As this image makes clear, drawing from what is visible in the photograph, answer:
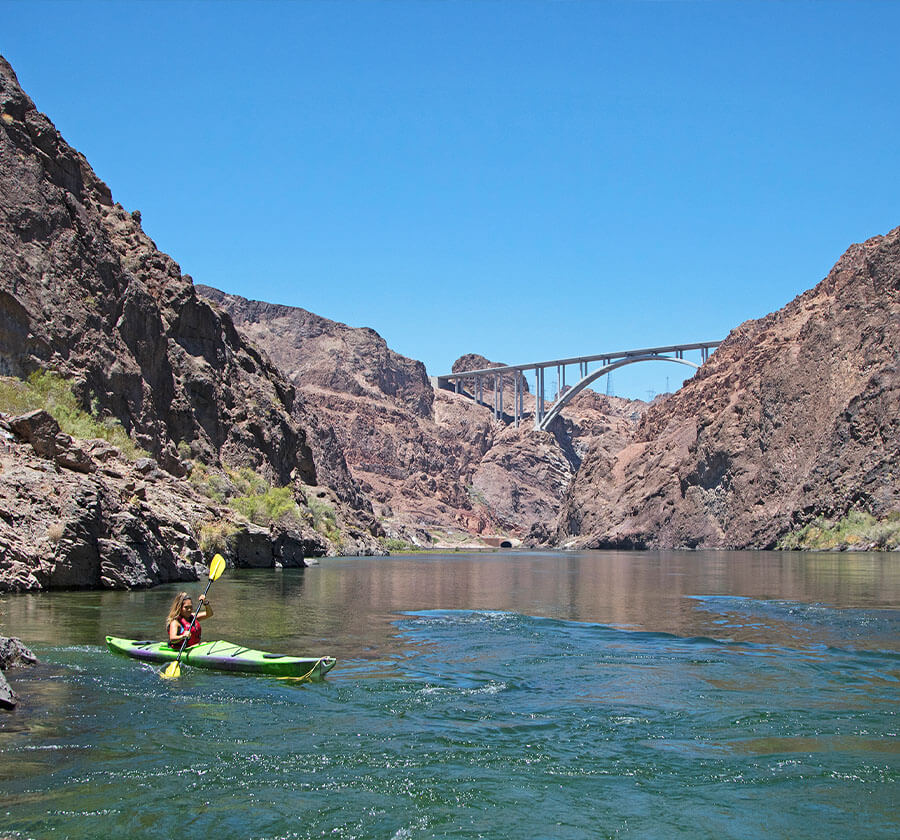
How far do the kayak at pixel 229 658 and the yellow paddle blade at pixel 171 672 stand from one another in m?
0.50

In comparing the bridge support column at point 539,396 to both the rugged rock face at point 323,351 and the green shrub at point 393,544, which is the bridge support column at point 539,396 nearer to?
the rugged rock face at point 323,351

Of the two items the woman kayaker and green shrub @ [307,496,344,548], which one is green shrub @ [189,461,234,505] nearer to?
green shrub @ [307,496,344,548]

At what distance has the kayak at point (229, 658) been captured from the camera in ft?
52.5

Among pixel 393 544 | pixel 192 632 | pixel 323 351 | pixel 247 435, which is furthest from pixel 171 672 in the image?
pixel 323 351

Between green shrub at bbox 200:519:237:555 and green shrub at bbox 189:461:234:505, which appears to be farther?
green shrub at bbox 189:461:234:505

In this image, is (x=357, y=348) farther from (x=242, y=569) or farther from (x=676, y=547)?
(x=242, y=569)

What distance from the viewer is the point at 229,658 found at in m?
16.6

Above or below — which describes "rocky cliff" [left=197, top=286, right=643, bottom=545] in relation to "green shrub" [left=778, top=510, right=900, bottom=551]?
above

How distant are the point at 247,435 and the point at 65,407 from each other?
23.2 metres

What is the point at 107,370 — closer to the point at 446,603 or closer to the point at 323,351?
the point at 446,603

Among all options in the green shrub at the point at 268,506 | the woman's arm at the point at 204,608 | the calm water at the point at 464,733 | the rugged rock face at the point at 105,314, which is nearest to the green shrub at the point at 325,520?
the rugged rock face at the point at 105,314

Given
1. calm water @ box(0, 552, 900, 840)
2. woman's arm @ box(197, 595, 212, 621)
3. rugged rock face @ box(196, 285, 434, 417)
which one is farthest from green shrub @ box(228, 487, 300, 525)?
rugged rock face @ box(196, 285, 434, 417)

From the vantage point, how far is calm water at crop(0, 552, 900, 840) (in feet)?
31.0

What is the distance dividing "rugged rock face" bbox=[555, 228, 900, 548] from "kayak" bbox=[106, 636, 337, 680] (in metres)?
74.2
